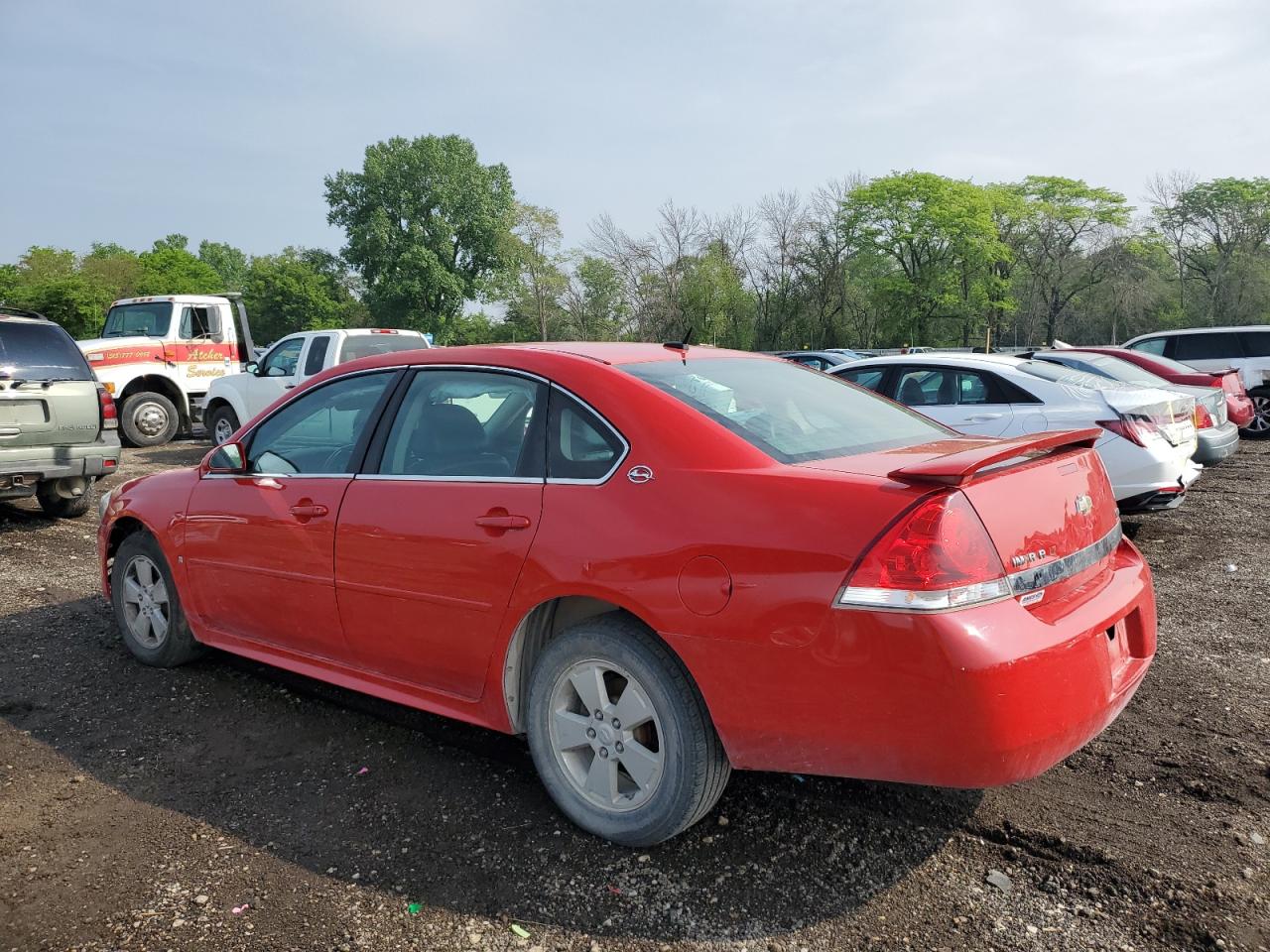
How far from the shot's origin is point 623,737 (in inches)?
109

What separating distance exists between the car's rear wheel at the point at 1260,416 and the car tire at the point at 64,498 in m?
16.6

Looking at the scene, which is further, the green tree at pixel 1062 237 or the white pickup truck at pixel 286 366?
the green tree at pixel 1062 237

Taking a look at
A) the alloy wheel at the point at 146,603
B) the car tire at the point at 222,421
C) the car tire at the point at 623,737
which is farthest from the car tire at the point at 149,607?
the car tire at the point at 222,421

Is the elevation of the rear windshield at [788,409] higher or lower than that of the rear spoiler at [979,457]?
higher

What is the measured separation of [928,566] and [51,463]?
325 inches

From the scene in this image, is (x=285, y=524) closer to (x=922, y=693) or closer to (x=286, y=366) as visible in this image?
(x=922, y=693)

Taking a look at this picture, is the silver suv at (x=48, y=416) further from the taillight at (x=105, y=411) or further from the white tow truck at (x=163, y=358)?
the white tow truck at (x=163, y=358)

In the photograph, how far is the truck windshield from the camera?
15148 millimetres

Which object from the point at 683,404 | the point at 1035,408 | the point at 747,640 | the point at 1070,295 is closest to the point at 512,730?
the point at 747,640

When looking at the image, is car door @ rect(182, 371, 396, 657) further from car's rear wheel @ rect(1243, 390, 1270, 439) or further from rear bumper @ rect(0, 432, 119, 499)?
car's rear wheel @ rect(1243, 390, 1270, 439)

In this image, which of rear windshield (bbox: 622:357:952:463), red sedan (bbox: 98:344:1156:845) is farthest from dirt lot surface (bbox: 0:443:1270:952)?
rear windshield (bbox: 622:357:952:463)

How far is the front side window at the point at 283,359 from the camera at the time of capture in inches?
514

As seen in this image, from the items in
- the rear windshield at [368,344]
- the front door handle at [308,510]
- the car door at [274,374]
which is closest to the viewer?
the front door handle at [308,510]

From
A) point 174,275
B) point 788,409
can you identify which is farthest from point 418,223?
point 788,409
